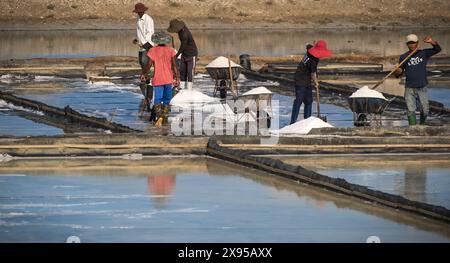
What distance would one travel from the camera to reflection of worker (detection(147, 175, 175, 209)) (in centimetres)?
1675

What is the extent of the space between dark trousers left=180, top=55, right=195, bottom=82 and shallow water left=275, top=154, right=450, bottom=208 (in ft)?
22.5

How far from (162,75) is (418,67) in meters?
4.14

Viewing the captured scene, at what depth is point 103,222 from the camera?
1521cm

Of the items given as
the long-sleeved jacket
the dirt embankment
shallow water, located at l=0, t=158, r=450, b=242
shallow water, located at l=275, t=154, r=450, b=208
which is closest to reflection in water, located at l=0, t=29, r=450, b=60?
the dirt embankment

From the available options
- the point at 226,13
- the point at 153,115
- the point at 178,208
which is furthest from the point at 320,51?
the point at 226,13

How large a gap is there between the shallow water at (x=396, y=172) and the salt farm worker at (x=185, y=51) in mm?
6514

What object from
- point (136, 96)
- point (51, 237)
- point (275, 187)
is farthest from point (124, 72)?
Answer: point (51, 237)

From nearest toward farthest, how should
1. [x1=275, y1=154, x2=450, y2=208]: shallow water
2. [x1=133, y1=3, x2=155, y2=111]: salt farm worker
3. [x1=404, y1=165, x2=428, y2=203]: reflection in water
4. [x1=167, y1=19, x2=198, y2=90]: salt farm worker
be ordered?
[x1=404, y1=165, x2=428, y2=203]: reflection in water < [x1=275, y1=154, x2=450, y2=208]: shallow water < [x1=133, y1=3, x2=155, y2=111]: salt farm worker < [x1=167, y1=19, x2=198, y2=90]: salt farm worker

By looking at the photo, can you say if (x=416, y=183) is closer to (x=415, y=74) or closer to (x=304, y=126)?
(x=304, y=126)

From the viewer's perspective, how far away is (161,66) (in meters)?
22.6

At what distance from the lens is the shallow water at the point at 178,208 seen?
14461 millimetres

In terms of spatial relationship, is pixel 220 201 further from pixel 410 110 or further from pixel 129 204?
pixel 410 110

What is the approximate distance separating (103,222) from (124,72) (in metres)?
19.7

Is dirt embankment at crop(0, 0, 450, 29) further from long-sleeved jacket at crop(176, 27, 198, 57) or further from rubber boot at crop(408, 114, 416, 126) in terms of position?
rubber boot at crop(408, 114, 416, 126)
